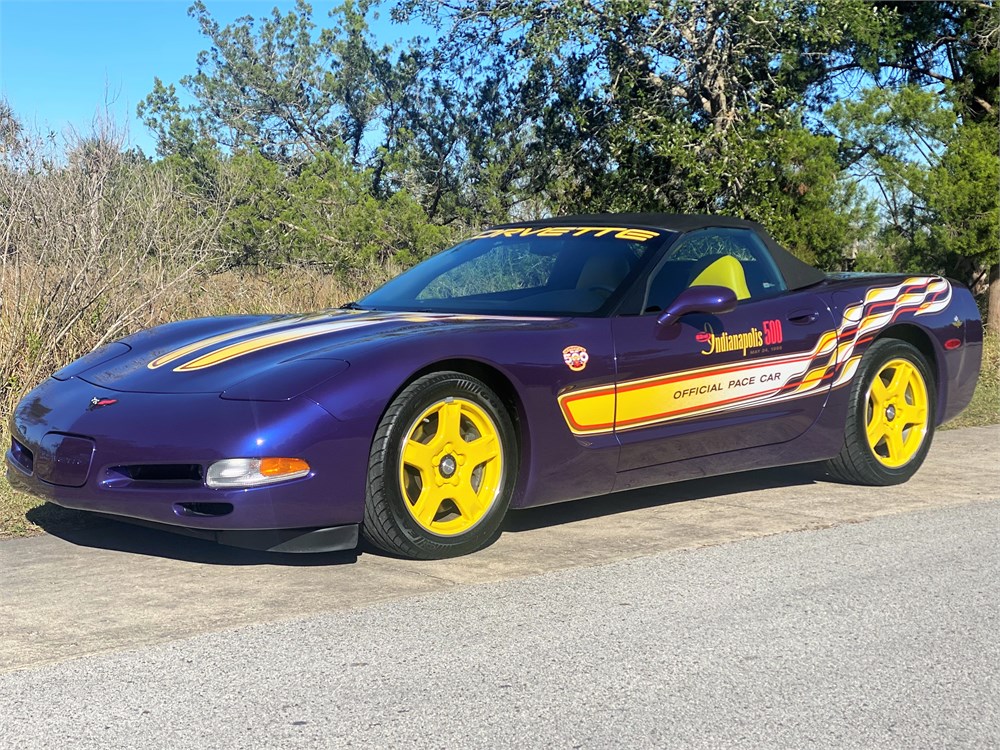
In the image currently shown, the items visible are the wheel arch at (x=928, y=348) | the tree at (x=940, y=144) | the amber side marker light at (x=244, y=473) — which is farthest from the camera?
the tree at (x=940, y=144)

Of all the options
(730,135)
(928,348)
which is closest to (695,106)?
(730,135)

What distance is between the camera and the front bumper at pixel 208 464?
4309 mm

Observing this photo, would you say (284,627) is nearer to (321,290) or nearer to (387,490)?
(387,490)

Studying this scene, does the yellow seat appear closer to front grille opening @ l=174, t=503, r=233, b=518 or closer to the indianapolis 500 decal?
the indianapolis 500 decal

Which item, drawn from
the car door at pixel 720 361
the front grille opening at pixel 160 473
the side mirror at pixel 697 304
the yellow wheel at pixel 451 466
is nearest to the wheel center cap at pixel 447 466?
the yellow wheel at pixel 451 466

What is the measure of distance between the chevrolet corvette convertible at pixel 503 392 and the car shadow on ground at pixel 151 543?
0.37 metres

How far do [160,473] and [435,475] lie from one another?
3.35 feet

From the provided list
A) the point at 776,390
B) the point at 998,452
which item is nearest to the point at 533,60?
the point at 998,452

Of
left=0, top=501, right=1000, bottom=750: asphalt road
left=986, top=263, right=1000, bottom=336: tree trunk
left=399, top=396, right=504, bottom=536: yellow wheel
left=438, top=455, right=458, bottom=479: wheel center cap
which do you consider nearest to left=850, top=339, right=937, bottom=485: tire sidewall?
left=0, top=501, right=1000, bottom=750: asphalt road

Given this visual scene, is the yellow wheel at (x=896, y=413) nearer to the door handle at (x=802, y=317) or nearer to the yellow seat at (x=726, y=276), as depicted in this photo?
the door handle at (x=802, y=317)

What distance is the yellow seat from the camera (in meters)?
5.90

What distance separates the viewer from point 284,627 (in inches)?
154

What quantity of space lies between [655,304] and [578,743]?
295 cm

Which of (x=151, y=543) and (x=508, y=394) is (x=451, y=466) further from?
(x=151, y=543)
